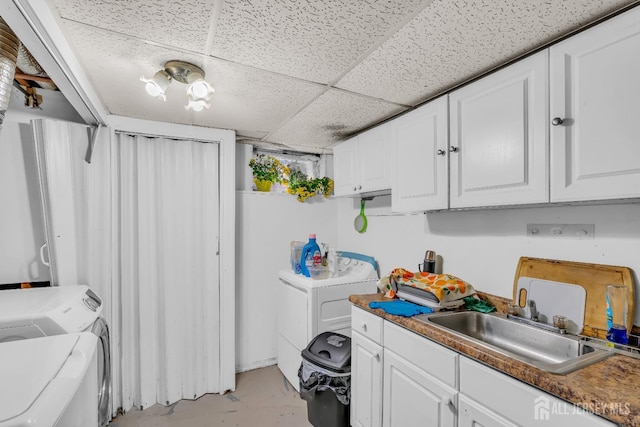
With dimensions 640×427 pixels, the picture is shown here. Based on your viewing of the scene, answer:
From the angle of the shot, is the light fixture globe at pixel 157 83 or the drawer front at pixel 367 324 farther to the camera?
the drawer front at pixel 367 324

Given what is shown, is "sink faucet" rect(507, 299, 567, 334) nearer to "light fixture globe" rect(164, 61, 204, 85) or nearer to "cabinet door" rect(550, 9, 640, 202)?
"cabinet door" rect(550, 9, 640, 202)

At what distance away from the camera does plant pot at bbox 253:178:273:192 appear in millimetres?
2862

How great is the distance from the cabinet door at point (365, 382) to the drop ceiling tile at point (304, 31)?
150 cm

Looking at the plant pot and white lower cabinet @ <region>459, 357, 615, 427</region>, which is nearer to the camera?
white lower cabinet @ <region>459, 357, 615, 427</region>

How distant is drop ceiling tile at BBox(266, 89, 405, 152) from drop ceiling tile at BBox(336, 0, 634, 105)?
0.18 meters

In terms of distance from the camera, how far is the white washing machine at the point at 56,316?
1.30 m

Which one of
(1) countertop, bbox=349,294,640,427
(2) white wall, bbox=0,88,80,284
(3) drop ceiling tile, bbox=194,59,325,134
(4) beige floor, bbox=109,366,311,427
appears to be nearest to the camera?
(1) countertop, bbox=349,294,640,427

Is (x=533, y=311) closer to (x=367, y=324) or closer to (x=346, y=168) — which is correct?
(x=367, y=324)

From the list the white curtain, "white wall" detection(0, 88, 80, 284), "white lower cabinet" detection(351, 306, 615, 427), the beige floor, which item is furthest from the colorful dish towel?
"white wall" detection(0, 88, 80, 284)

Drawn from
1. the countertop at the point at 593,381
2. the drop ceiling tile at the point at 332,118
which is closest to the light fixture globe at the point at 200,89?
the drop ceiling tile at the point at 332,118

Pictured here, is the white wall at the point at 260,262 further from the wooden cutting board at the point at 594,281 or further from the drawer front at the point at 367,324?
the wooden cutting board at the point at 594,281

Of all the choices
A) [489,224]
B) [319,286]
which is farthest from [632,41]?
[319,286]

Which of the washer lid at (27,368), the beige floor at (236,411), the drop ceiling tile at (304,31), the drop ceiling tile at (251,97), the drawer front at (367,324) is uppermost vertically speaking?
the drop ceiling tile at (304,31)

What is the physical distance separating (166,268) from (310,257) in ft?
3.71
